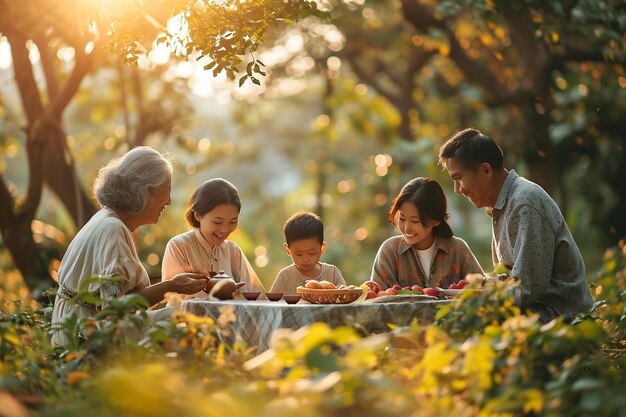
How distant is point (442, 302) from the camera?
14.8ft

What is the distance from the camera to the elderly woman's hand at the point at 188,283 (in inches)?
194

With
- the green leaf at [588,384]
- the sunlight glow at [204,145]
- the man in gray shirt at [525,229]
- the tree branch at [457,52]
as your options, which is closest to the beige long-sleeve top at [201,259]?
the man in gray shirt at [525,229]

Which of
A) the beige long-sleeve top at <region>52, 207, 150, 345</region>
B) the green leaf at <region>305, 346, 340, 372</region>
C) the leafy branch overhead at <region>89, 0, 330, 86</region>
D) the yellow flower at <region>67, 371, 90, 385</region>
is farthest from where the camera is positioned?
the leafy branch overhead at <region>89, 0, 330, 86</region>

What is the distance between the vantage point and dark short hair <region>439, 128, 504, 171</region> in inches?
203

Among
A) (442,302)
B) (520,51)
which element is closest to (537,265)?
(442,302)

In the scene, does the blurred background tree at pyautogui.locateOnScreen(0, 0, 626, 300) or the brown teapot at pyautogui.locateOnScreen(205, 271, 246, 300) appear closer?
the brown teapot at pyautogui.locateOnScreen(205, 271, 246, 300)

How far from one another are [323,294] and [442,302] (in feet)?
1.90

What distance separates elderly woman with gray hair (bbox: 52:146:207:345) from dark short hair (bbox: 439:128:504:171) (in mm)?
1559

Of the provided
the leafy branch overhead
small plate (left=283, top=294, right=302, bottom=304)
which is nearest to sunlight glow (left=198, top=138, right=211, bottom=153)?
the leafy branch overhead

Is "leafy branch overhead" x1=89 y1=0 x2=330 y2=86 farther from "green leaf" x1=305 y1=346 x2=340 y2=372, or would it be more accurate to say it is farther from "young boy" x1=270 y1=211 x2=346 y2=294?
"green leaf" x1=305 y1=346 x2=340 y2=372

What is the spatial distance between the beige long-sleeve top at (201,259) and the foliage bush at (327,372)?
1.08 m

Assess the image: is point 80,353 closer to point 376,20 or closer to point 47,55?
point 47,55

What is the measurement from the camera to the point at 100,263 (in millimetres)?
4922

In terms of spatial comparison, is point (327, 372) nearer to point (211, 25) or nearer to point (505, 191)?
point (505, 191)
